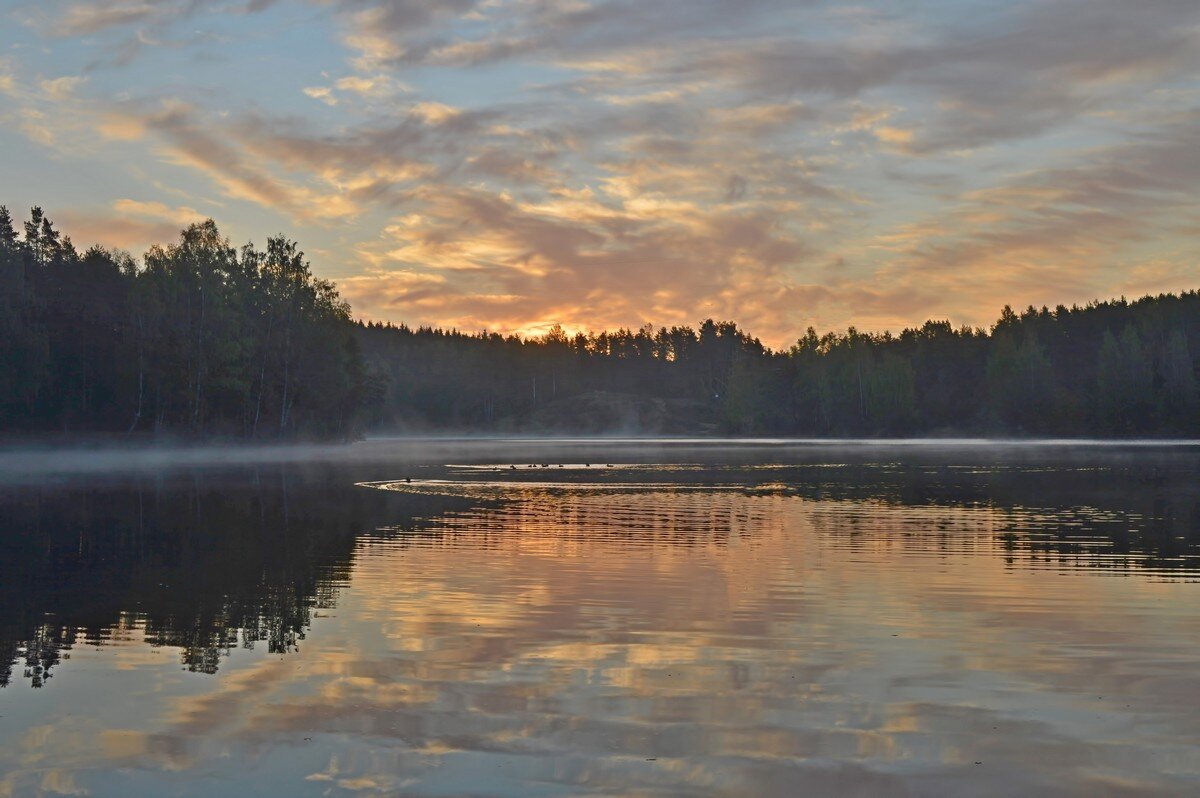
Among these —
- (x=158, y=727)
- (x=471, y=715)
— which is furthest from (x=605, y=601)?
(x=158, y=727)

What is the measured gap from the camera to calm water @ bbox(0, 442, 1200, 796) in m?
10.1

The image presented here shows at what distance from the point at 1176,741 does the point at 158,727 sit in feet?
34.8

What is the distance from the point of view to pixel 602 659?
14938 millimetres

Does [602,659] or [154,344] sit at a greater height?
[154,344]

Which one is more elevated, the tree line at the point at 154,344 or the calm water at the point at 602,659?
the tree line at the point at 154,344

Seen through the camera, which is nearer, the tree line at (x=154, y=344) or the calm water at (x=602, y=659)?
the calm water at (x=602, y=659)

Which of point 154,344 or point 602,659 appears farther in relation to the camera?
point 154,344

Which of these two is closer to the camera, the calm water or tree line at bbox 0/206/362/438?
the calm water

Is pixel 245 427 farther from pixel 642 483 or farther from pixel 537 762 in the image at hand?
pixel 537 762

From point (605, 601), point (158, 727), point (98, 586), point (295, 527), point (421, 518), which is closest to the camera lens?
point (158, 727)

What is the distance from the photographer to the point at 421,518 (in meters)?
39.0

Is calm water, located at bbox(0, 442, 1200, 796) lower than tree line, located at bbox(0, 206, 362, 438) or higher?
lower

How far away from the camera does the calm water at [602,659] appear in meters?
10.1

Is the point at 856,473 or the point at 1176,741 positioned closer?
the point at 1176,741
